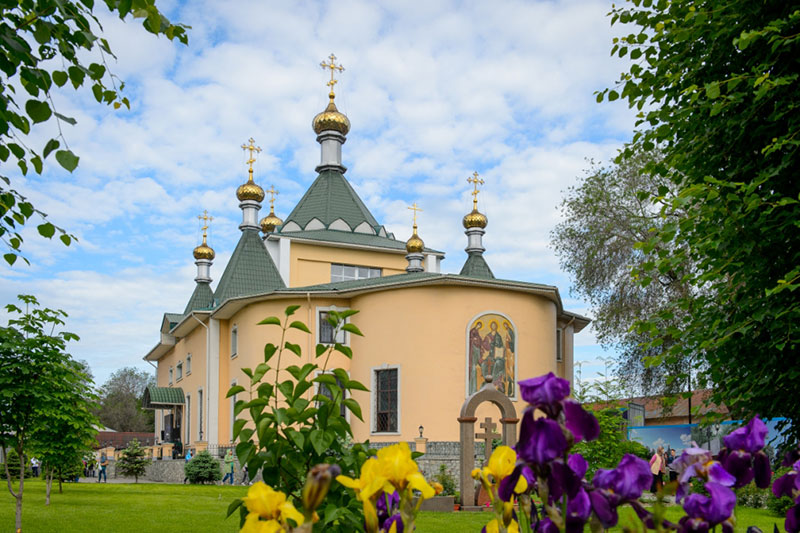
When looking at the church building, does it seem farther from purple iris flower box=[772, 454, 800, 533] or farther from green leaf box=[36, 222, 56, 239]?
purple iris flower box=[772, 454, 800, 533]

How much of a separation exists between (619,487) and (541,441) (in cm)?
20

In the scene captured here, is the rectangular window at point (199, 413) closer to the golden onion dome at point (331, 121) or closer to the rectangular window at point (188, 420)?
the rectangular window at point (188, 420)

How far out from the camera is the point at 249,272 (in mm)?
Answer: 32750

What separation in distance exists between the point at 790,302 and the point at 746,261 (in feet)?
1.67

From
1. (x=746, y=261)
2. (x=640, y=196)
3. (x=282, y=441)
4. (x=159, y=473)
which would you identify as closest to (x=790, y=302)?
(x=746, y=261)

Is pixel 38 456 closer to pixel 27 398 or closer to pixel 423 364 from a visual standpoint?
pixel 27 398

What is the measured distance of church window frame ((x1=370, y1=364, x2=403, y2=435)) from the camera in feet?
82.1

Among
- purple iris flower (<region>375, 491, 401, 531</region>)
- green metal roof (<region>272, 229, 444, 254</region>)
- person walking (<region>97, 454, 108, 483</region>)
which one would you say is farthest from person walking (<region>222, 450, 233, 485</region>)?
purple iris flower (<region>375, 491, 401, 531</region>)

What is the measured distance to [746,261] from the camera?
22.6 ft

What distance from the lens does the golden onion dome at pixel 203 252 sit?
4012 centimetres

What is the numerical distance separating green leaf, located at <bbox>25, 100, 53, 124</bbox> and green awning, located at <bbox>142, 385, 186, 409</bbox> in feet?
110

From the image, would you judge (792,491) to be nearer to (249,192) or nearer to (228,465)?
(228,465)

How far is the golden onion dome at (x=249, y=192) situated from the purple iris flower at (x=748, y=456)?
3444 cm

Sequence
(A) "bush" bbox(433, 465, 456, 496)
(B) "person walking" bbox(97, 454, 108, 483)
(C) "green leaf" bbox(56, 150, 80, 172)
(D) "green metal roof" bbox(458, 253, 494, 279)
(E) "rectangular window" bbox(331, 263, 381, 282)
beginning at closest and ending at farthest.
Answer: (C) "green leaf" bbox(56, 150, 80, 172), (A) "bush" bbox(433, 465, 456, 496), (B) "person walking" bbox(97, 454, 108, 483), (E) "rectangular window" bbox(331, 263, 381, 282), (D) "green metal roof" bbox(458, 253, 494, 279)
